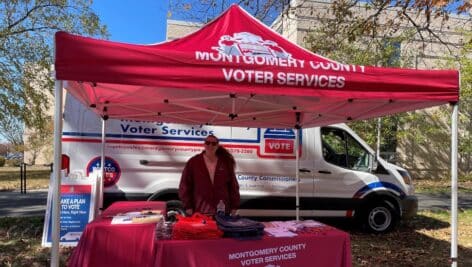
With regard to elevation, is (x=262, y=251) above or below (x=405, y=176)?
below

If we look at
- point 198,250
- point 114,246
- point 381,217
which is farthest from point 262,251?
point 381,217

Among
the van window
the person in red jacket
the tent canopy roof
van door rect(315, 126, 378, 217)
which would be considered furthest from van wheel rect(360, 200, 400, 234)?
the person in red jacket

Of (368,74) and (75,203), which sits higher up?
(368,74)

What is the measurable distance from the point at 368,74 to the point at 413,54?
19308 mm

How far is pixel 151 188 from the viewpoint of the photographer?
24.1 feet

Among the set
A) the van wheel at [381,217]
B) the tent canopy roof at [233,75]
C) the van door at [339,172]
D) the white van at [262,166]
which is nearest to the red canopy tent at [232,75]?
the tent canopy roof at [233,75]

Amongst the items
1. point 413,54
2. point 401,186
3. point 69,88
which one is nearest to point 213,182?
A: point 69,88

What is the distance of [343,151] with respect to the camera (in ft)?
27.4

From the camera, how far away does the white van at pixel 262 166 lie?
7156 mm

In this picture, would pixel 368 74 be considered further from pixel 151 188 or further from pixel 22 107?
pixel 22 107

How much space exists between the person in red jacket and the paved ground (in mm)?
6697

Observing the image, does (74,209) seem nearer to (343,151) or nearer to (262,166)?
(262,166)

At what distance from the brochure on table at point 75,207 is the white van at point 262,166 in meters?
0.32

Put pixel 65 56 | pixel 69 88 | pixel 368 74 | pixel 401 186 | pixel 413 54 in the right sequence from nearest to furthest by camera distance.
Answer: pixel 65 56
pixel 368 74
pixel 69 88
pixel 401 186
pixel 413 54
